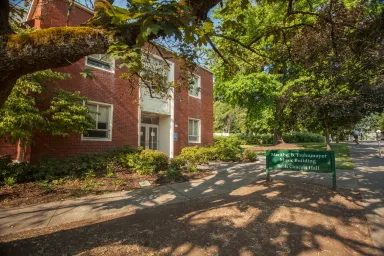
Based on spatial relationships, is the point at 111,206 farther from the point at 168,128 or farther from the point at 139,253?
the point at 168,128

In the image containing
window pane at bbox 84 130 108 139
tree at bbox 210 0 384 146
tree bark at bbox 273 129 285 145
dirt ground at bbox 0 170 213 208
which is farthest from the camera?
tree bark at bbox 273 129 285 145

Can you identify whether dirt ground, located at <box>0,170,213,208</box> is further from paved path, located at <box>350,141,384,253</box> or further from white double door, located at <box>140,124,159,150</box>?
white double door, located at <box>140,124,159,150</box>

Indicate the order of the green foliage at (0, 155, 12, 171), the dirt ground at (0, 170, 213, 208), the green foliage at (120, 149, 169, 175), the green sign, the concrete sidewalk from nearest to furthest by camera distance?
the concrete sidewalk, the dirt ground at (0, 170, 213, 208), the green sign, the green foliage at (0, 155, 12, 171), the green foliage at (120, 149, 169, 175)

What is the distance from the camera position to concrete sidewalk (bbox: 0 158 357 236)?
399cm

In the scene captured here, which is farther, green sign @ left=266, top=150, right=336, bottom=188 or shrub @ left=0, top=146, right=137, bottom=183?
shrub @ left=0, top=146, right=137, bottom=183

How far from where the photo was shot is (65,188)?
6172mm

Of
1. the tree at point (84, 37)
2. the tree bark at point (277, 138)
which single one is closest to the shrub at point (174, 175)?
the tree at point (84, 37)

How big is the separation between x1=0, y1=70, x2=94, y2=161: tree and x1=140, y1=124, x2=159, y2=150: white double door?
5025 millimetres

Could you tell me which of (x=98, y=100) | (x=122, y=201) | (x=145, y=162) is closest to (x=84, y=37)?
(x=122, y=201)

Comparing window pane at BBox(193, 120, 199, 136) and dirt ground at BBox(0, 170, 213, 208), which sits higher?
A: window pane at BBox(193, 120, 199, 136)

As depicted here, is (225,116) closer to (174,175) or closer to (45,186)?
(174,175)

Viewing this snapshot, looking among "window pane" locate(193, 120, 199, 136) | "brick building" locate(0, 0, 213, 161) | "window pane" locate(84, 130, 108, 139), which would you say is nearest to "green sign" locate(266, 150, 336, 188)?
"brick building" locate(0, 0, 213, 161)

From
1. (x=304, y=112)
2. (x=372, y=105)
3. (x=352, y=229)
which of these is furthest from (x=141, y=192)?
(x=372, y=105)

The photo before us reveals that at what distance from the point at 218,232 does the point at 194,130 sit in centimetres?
1307
